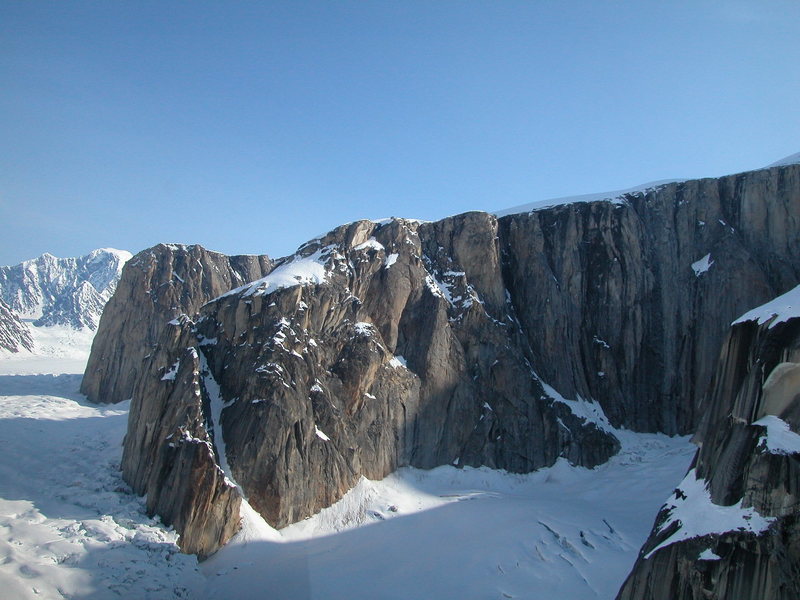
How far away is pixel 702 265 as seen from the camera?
163 ft

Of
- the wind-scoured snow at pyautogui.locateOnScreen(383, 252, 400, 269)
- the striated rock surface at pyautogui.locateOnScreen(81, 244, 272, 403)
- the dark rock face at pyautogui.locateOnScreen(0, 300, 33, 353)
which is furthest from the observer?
the dark rock face at pyautogui.locateOnScreen(0, 300, 33, 353)

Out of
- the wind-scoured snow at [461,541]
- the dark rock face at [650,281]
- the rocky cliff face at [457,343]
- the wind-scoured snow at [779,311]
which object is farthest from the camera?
the dark rock face at [650,281]

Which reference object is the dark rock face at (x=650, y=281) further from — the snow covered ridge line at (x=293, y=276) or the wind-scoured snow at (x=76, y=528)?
the wind-scoured snow at (x=76, y=528)

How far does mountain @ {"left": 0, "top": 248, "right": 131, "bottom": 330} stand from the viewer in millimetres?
113500

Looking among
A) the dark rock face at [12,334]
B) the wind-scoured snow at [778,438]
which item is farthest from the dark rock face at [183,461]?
the dark rock face at [12,334]

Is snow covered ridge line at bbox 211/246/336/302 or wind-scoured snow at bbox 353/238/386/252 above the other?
wind-scoured snow at bbox 353/238/386/252

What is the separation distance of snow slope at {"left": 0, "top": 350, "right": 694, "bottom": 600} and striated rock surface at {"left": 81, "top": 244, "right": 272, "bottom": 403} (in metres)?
15.3

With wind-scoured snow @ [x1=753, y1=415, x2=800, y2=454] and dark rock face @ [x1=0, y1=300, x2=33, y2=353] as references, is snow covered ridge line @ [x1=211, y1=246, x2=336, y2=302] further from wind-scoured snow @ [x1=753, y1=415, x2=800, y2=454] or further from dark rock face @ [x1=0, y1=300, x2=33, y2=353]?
dark rock face @ [x1=0, y1=300, x2=33, y2=353]

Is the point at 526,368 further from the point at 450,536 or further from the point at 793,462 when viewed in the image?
the point at 793,462

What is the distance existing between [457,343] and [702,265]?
74.6ft

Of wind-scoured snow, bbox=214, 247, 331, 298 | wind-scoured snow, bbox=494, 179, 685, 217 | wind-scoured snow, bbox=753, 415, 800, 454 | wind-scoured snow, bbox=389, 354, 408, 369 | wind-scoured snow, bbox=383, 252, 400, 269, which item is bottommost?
wind-scoured snow, bbox=389, 354, 408, 369

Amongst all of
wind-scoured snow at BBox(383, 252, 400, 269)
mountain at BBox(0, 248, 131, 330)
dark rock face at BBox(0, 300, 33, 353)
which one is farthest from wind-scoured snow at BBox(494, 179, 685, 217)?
mountain at BBox(0, 248, 131, 330)

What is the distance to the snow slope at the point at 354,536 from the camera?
25.3 m

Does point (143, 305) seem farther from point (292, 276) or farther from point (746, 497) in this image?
point (746, 497)
